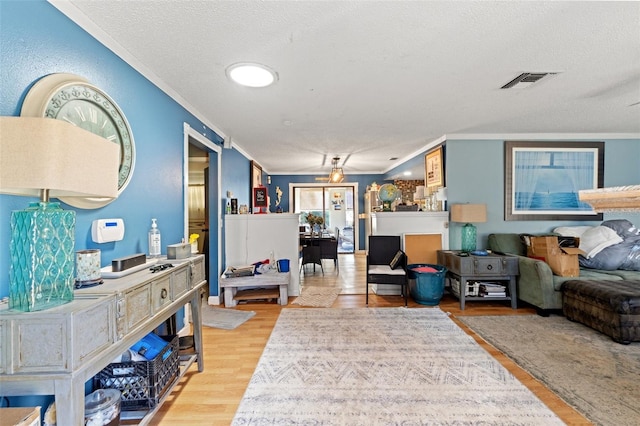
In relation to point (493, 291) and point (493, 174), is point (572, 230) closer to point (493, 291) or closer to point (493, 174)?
point (493, 174)

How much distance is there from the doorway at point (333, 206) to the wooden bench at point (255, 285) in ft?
15.9

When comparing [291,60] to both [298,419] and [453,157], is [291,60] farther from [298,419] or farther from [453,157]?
[453,157]

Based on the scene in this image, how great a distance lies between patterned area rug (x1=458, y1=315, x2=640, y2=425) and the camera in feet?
5.84

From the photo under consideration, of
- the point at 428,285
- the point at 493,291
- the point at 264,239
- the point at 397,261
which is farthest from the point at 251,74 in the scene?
the point at 493,291

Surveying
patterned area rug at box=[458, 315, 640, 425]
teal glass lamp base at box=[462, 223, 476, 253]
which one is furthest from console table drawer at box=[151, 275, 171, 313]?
teal glass lamp base at box=[462, 223, 476, 253]

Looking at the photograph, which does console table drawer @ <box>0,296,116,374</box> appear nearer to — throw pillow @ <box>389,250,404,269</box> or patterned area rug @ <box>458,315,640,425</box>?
patterned area rug @ <box>458,315,640,425</box>

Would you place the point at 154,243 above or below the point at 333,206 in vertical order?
below

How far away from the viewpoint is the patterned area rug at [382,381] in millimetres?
1689

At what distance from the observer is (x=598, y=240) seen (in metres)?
3.61

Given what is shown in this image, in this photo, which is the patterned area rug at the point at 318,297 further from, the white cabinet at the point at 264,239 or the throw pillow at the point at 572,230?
the throw pillow at the point at 572,230

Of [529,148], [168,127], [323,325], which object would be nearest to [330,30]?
[168,127]

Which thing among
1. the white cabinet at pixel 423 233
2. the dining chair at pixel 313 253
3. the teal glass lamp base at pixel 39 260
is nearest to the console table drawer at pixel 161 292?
the teal glass lamp base at pixel 39 260

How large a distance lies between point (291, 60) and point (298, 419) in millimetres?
2461

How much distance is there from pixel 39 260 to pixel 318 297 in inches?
133
